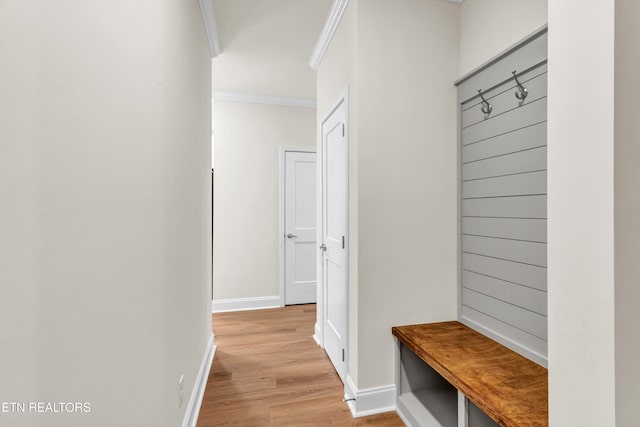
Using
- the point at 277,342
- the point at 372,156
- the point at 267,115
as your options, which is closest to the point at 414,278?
the point at 372,156

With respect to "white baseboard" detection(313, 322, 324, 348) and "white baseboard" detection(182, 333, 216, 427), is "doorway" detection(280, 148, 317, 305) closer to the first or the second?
"white baseboard" detection(313, 322, 324, 348)

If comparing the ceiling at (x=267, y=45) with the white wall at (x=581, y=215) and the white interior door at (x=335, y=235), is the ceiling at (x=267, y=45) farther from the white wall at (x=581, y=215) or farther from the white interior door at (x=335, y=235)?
the white wall at (x=581, y=215)

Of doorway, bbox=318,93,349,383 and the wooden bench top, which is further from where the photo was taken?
doorway, bbox=318,93,349,383

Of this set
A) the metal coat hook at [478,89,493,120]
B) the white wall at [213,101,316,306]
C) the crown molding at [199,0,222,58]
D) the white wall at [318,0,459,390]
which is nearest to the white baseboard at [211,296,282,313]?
the white wall at [213,101,316,306]

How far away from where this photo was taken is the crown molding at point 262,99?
380cm

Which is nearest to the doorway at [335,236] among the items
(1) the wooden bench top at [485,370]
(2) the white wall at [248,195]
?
(1) the wooden bench top at [485,370]

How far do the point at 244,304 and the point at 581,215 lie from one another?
3690mm

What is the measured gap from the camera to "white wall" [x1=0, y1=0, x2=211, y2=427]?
0.55 meters

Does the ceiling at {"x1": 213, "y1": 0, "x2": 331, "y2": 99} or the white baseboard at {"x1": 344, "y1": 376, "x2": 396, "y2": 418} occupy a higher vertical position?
the ceiling at {"x1": 213, "y1": 0, "x2": 331, "y2": 99}

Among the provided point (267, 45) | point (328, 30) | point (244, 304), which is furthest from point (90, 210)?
point (244, 304)

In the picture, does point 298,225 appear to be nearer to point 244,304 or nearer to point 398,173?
point 244,304

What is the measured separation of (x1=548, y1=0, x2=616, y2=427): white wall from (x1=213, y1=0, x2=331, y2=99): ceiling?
1.86m

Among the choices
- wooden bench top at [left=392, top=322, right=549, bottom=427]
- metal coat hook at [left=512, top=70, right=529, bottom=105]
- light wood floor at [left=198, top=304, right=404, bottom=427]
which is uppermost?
metal coat hook at [left=512, top=70, right=529, bottom=105]

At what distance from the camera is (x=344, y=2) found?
2.06 m
